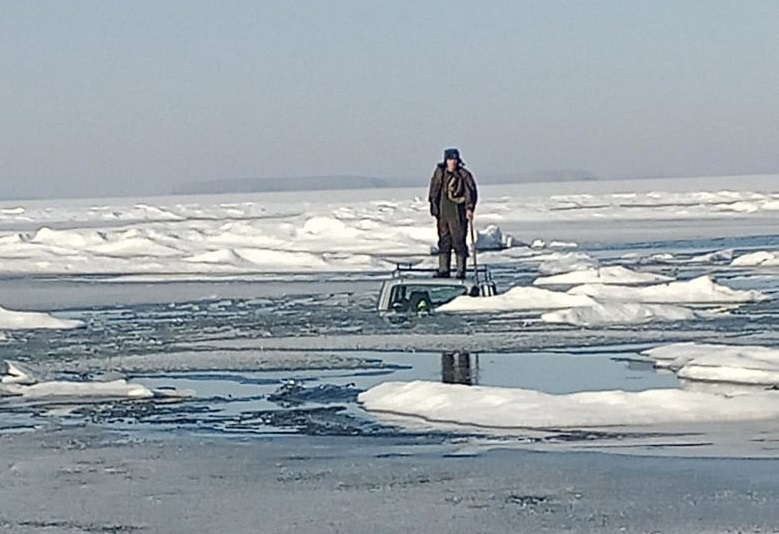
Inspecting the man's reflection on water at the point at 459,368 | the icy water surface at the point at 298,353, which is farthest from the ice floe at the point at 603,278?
the man's reflection on water at the point at 459,368

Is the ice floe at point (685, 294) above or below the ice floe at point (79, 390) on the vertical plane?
below

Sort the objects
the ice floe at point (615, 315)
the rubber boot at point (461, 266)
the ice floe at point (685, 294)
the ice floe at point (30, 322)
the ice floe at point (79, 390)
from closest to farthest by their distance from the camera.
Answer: the ice floe at point (79, 390), the ice floe at point (615, 315), the ice floe at point (30, 322), the rubber boot at point (461, 266), the ice floe at point (685, 294)

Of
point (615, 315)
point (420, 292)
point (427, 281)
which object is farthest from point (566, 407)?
point (420, 292)

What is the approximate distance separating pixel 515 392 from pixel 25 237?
94.4 ft

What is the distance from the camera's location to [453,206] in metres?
17.2

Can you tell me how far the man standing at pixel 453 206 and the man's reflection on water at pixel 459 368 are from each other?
14.2ft

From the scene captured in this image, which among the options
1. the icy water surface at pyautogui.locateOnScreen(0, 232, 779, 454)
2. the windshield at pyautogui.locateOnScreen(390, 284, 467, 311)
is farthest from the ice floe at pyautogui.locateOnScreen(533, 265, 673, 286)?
the windshield at pyautogui.locateOnScreen(390, 284, 467, 311)

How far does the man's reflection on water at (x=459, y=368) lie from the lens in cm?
1118

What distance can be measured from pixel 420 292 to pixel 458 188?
124 centimetres

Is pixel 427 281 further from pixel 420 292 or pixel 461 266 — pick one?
pixel 461 266

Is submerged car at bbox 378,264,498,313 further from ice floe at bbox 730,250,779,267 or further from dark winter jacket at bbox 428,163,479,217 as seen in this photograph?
ice floe at bbox 730,250,779,267

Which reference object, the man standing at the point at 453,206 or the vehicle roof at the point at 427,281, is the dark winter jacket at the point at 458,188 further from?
the vehicle roof at the point at 427,281

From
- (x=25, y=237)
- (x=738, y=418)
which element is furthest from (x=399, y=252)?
(x=738, y=418)

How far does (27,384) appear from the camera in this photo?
11.2 metres
